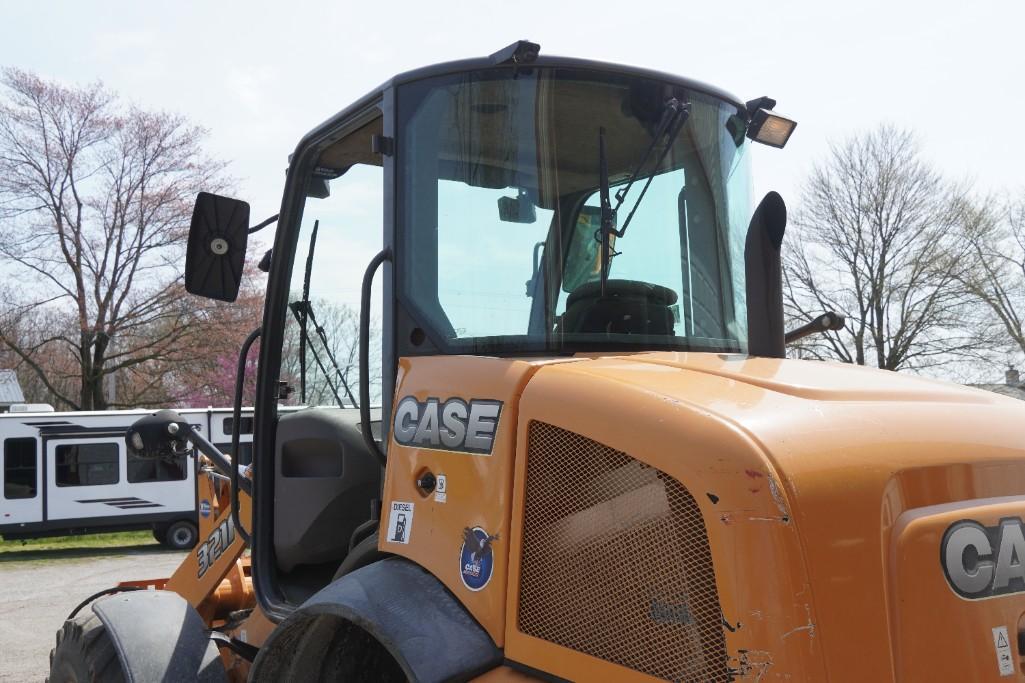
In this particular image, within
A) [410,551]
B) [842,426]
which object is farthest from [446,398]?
[842,426]

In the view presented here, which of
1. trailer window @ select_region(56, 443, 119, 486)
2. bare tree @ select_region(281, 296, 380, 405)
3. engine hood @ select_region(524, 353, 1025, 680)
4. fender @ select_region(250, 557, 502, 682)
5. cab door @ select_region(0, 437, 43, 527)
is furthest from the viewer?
trailer window @ select_region(56, 443, 119, 486)

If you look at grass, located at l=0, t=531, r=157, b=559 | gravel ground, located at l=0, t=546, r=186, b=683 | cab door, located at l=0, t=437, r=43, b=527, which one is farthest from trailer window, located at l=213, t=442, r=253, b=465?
grass, located at l=0, t=531, r=157, b=559

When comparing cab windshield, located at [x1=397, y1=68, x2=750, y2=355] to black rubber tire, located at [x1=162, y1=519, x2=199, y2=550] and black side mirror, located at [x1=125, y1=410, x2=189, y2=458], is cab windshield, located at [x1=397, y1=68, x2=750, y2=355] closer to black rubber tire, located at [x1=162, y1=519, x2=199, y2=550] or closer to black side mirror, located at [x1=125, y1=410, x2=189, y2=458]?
black side mirror, located at [x1=125, y1=410, x2=189, y2=458]

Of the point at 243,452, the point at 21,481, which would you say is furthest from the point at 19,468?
the point at 243,452

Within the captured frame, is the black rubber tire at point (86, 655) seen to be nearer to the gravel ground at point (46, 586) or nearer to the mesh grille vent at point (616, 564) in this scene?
the mesh grille vent at point (616, 564)

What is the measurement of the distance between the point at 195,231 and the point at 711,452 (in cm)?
230

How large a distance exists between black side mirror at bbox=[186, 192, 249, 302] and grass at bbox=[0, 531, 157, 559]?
60.6 ft

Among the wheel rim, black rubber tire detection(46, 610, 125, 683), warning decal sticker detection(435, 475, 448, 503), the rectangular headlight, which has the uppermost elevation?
the rectangular headlight

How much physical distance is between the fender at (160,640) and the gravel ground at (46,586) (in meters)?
5.09

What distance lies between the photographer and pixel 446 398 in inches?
104

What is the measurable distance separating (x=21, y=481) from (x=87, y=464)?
119 centimetres

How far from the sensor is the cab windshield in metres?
2.88

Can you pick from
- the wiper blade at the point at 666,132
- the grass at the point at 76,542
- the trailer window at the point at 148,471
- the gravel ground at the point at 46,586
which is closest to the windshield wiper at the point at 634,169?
the wiper blade at the point at 666,132

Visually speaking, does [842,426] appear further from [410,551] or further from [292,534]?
[292,534]
